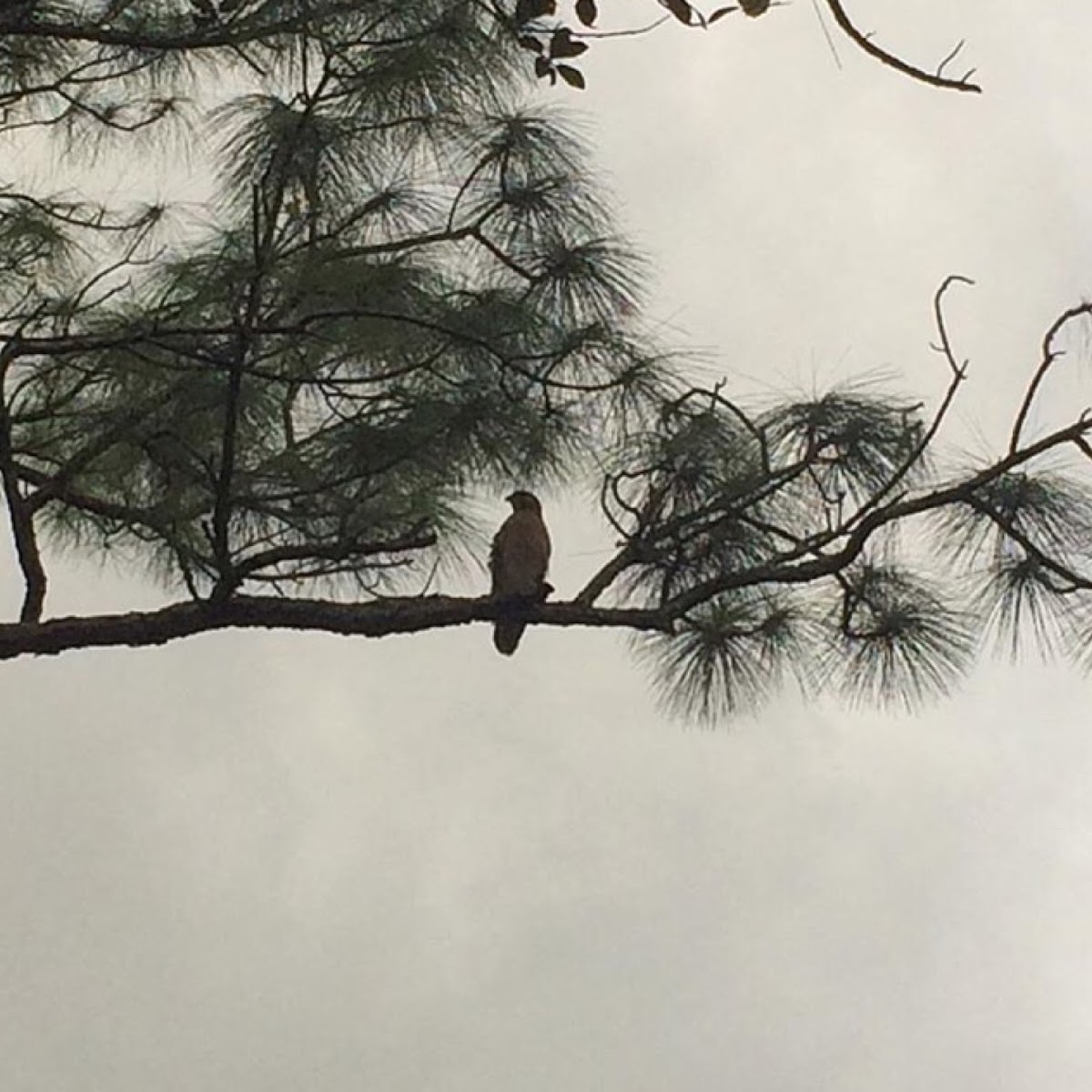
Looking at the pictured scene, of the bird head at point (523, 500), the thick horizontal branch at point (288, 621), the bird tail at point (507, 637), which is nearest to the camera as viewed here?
the thick horizontal branch at point (288, 621)

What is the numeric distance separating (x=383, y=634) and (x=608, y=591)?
0.35 metres

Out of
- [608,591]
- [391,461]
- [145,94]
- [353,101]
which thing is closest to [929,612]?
[608,591]

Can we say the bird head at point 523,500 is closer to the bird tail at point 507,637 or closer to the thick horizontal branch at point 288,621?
the bird tail at point 507,637

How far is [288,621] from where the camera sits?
153 centimetres

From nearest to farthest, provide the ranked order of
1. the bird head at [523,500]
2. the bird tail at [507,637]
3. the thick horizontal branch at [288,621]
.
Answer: the thick horizontal branch at [288,621]
the bird tail at [507,637]
the bird head at [523,500]

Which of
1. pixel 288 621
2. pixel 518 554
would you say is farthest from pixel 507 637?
pixel 288 621

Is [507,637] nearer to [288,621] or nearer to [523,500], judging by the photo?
[523,500]

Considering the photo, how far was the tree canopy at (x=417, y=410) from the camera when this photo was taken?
5.04ft

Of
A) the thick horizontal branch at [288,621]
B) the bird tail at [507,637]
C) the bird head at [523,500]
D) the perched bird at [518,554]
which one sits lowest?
the thick horizontal branch at [288,621]

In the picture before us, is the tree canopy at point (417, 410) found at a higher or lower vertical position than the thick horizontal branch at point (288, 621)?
higher

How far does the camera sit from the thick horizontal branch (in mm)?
1504

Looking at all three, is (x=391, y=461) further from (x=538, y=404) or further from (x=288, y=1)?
(x=288, y=1)

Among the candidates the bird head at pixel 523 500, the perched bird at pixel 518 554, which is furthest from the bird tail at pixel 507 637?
the bird head at pixel 523 500

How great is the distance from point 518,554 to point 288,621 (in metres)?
0.38
